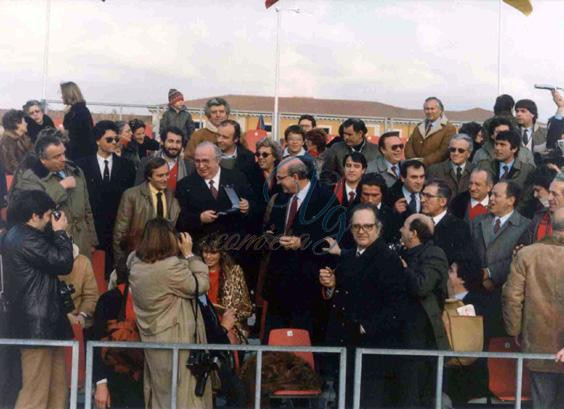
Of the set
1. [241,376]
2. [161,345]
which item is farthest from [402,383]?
[161,345]

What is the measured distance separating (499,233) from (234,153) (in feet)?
6.88

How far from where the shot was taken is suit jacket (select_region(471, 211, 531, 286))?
7.15 metres

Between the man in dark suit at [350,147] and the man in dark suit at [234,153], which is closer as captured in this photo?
the man in dark suit at [234,153]

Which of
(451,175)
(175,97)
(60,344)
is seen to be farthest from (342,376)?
(175,97)

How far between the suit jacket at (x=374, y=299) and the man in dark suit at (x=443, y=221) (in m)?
0.61

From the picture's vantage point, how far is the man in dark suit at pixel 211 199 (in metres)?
7.34

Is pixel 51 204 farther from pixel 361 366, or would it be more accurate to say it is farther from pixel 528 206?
pixel 528 206

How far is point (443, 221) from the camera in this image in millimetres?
7074

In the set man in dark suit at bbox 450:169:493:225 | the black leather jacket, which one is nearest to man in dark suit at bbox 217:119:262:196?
man in dark suit at bbox 450:169:493:225

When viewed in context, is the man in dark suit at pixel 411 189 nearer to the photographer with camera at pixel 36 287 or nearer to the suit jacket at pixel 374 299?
the suit jacket at pixel 374 299

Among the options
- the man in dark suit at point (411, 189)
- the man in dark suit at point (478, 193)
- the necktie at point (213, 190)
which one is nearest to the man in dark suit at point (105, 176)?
the necktie at point (213, 190)

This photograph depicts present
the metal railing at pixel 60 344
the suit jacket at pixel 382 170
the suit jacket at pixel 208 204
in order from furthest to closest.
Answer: the suit jacket at pixel 382 170 → the suit jacket at pixel 208 204 → the metal railing at pixel 60 344

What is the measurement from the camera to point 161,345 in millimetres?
5984

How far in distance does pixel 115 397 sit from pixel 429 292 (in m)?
1.95
